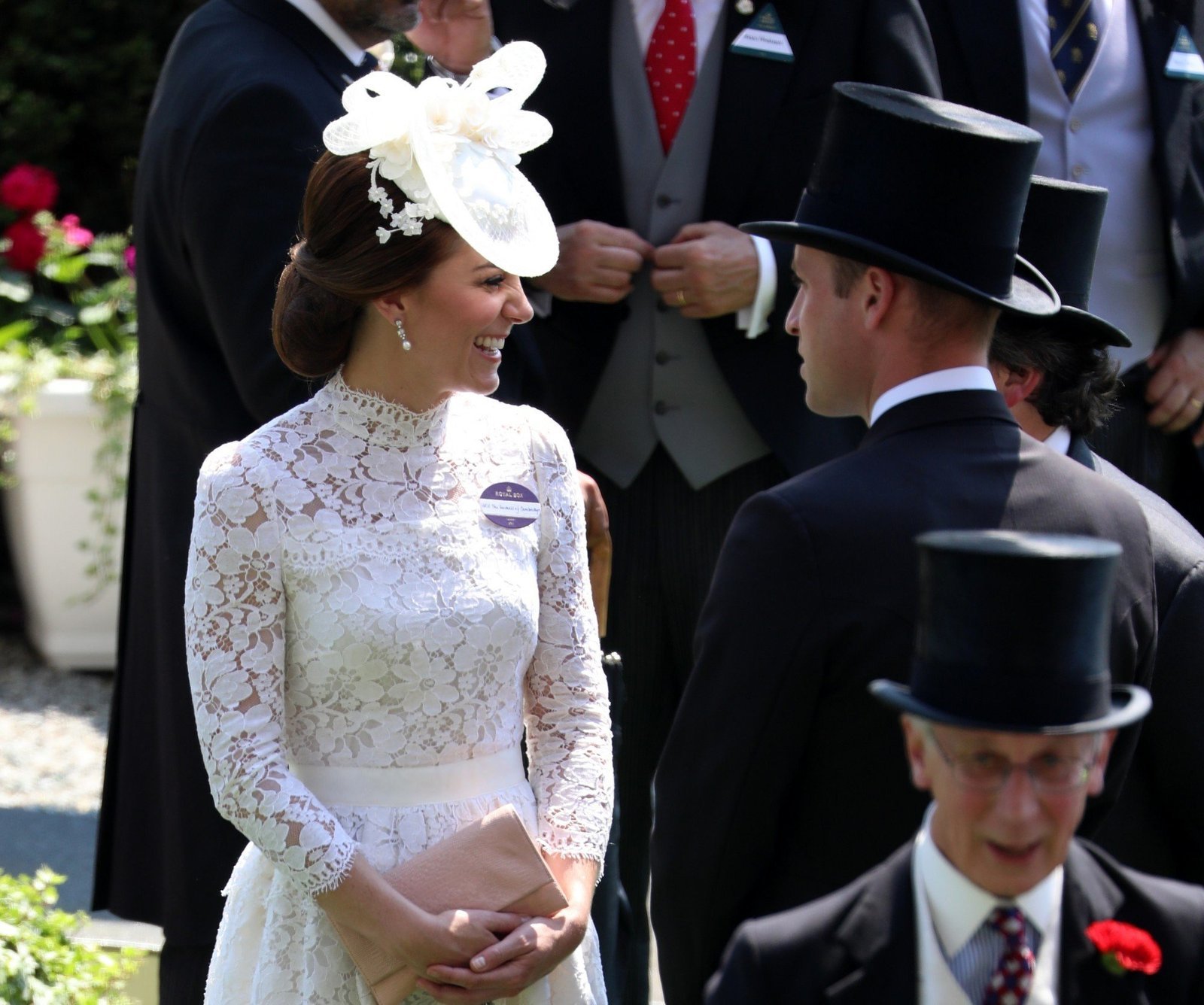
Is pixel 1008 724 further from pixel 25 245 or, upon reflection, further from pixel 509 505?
pixel 25 245

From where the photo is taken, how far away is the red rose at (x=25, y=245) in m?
6.65

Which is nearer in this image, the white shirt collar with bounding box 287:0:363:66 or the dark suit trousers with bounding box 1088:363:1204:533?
the white shirt collar with bounding box 287:0:363:66

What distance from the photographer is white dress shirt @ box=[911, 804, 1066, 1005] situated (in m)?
1.60

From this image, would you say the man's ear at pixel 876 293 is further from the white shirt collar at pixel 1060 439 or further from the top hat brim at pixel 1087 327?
the white shirt collar at pixel 1060 439

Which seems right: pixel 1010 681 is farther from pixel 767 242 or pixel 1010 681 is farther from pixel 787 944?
pixel 767 242

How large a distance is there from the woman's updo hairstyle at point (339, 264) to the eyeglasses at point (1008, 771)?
118 cm

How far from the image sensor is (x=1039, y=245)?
8.60ft

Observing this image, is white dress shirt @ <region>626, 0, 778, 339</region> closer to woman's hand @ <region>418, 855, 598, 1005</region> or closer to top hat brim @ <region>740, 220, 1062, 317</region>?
top hat brim @ <region>740, 220, 1062, 317</region>

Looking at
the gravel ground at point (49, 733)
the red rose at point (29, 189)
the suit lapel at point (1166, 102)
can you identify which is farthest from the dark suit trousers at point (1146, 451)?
Result: the red rose at point (29, 189)

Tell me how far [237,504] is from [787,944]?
1038mm

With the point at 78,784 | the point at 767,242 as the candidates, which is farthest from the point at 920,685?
the point at 78,784

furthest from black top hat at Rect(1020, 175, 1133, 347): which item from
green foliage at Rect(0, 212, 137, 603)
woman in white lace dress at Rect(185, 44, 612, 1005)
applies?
green foliage at Rect(0, 212, 137, 603)

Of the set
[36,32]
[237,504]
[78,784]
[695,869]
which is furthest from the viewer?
[36,32]

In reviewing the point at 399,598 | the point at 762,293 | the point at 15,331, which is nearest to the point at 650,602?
the point at 762,293
